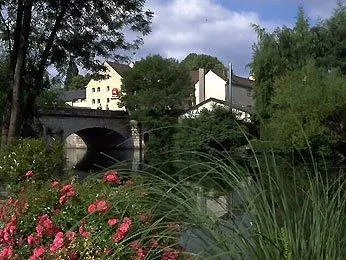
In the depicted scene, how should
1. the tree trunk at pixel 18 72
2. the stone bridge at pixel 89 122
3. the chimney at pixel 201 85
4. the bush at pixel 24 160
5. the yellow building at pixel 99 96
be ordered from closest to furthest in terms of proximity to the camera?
1. the bush at pixel 24 160
2. the tree trunk at pixel 18 72
3. the stone bridge at pixel 89 122
4. the chimney at pixel 201 85
5. the yellow building at pixel 99 96

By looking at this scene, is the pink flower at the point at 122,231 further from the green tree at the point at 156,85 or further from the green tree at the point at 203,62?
the green tree at the point at 203,62

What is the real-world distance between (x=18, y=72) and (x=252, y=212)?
40.3 ft

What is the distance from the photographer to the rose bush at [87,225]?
111 inches

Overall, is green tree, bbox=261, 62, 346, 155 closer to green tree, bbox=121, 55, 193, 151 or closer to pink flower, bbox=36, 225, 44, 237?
green tree, bbox=121, 55, 193, 151

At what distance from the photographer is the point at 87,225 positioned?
10.0 feet

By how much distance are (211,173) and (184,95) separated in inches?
2194

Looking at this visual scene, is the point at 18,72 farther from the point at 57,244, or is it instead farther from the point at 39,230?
the point at 57,244

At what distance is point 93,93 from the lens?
9644cm

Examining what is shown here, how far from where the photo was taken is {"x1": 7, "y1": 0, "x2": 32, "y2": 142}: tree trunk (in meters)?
14.1

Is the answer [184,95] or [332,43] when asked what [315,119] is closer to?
[332,43]

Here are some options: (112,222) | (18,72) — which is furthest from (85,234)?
(18,72)

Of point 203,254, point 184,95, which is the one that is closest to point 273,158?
point 203,254

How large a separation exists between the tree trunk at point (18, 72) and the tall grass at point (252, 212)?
11.6 metres

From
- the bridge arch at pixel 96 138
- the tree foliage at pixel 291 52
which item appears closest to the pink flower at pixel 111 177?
the tree foliage at pixel 291 52
